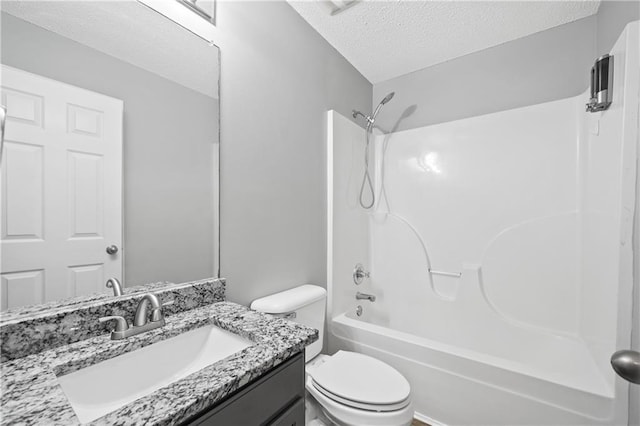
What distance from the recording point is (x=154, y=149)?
39.1 inches

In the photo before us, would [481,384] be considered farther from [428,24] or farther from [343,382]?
[428,24]

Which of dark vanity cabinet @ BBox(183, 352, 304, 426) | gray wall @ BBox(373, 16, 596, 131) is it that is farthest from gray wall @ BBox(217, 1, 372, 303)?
gray wall @ BBox(373, 16, 596, 131)

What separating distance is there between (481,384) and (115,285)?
1.62 meters

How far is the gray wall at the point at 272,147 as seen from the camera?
4.08ft

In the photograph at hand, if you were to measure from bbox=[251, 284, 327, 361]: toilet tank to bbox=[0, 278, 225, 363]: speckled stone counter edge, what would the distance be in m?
0.40

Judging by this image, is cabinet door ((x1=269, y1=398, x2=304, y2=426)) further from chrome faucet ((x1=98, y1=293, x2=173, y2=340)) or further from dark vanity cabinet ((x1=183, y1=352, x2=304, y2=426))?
chrome faucet ((x1=98, y1=293, x2=173, y2=340))

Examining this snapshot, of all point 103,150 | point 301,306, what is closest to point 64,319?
point 103,150

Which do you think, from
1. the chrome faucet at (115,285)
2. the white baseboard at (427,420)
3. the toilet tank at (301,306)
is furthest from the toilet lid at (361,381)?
the chrome faucet at (115,285)

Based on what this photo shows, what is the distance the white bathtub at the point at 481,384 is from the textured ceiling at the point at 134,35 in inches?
62.7

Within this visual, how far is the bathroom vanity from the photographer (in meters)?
0.52

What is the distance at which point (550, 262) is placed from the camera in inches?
69.6

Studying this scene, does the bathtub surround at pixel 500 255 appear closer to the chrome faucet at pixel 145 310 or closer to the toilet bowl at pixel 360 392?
the toilet bowl at pixel 360 392

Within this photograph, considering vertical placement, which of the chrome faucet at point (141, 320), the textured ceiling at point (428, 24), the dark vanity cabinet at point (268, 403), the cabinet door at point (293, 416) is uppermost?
the textured ceiling at point (428, 24)

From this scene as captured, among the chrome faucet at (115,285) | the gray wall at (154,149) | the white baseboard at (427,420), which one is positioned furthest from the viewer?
the white baseboard at (427,420)
